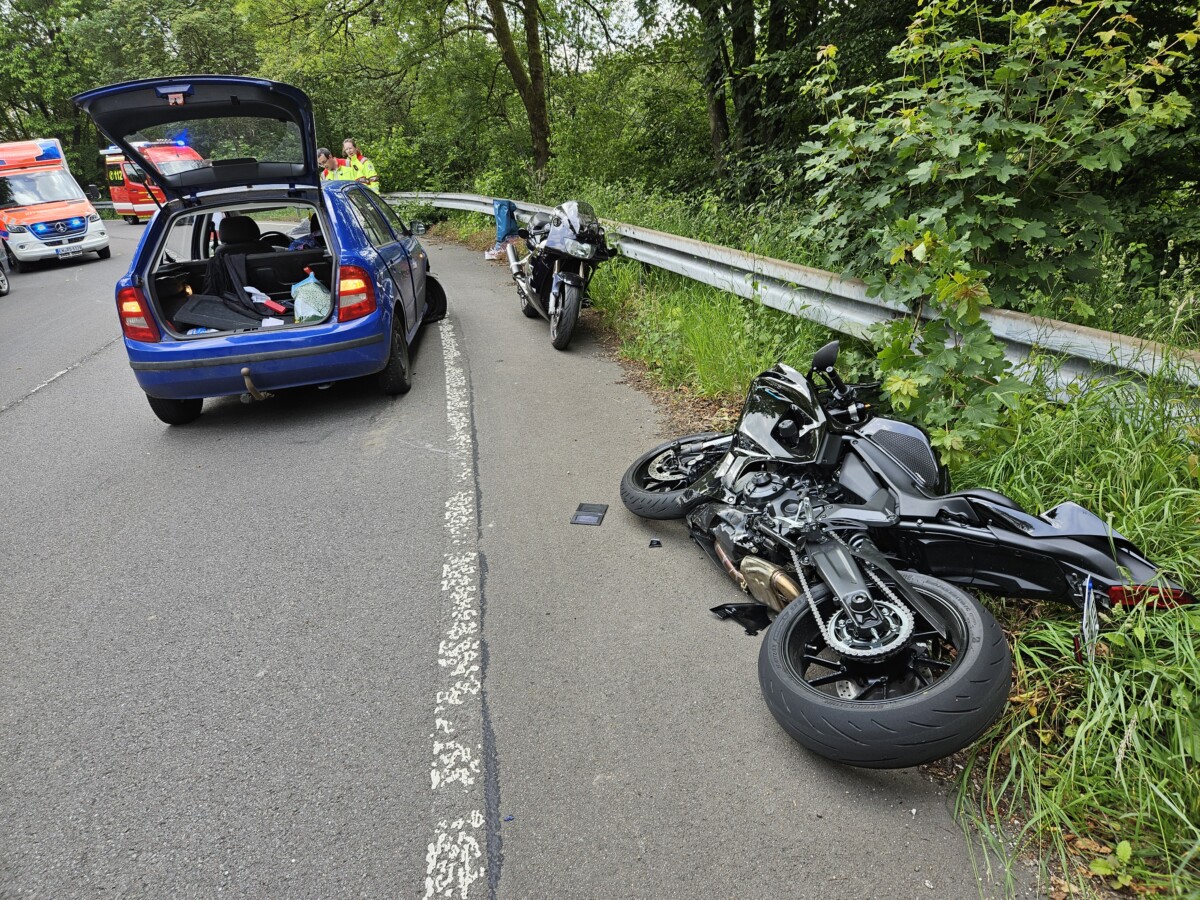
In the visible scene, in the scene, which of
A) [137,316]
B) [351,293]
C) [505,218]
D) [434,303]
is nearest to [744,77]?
[505,218]

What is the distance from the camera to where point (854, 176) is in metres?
4.17

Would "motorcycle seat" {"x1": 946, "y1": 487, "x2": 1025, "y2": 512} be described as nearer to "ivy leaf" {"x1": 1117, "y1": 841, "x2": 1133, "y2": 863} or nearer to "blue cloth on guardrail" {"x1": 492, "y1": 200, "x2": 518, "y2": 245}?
"ivy leaf" {"x1": 1117, "y1": 841, "x2": 1133, "y2": 863}

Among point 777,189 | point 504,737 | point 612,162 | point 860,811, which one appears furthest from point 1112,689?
point 612,162

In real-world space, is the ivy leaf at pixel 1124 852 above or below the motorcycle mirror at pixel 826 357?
below

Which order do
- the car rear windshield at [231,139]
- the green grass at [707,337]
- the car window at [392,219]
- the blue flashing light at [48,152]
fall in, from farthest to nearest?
the blue flashing light at [48,152] → the car window at [392,219] → the car rear windshield at [231,139] → the green grass at [707,337]

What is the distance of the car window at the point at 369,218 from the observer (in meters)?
6.31

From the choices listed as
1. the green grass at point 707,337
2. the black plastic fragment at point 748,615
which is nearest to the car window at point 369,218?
the green grass at point 707,337

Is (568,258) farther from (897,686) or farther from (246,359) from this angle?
(897,686)

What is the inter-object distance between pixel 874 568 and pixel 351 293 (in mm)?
4368

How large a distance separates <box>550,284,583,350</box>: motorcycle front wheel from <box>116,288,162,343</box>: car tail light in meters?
3.43

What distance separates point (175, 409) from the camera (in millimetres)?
5781

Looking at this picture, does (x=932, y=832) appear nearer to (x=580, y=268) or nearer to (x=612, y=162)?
(x=580, y=268)

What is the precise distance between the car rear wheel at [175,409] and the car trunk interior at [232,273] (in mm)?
571

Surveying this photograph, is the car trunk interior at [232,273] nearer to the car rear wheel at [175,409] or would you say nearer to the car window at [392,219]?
the car rear wheel at [175,409]
